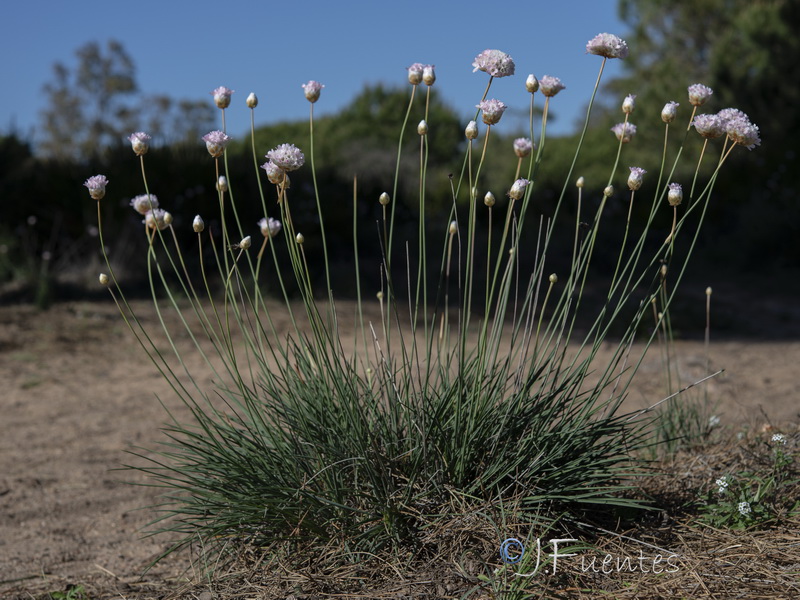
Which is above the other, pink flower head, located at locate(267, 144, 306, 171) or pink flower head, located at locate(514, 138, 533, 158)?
pink flower head, located at locate(514, 138, 533, 158)

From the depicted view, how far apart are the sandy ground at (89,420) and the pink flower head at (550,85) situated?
147cm

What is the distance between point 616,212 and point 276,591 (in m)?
12.2

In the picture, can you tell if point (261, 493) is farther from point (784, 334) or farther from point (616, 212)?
point (616, 212)

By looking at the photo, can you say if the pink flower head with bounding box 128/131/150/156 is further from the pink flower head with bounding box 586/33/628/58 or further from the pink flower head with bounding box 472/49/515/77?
the pink flower head with bounding box 586/33/628/58

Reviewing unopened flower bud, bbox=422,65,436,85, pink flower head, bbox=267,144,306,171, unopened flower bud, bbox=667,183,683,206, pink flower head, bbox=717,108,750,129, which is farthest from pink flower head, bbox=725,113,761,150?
pink flower head, bbox=267,144,306,171

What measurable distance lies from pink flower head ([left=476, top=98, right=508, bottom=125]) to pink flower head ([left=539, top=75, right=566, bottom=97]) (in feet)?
0.54

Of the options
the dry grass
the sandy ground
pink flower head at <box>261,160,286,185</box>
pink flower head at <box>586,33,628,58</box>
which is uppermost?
pink flower head at <box>586,33,628,58</box>

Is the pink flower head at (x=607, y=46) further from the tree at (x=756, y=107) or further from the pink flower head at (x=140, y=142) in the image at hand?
the tree at (x=756, y=107)

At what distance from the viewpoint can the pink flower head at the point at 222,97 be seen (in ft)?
7.86

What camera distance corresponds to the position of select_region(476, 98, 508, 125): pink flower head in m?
2.26

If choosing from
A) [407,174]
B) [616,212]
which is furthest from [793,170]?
[407,174]

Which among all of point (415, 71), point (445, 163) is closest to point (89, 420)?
point (415, 71)

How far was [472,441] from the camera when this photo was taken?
7.76 feet
